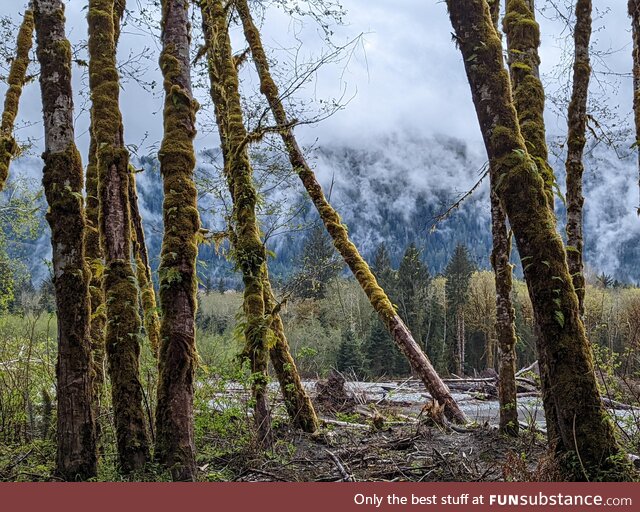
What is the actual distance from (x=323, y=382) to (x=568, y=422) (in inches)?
414

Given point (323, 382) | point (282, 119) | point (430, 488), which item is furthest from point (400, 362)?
point (430, 488)

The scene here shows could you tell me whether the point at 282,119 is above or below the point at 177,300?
above

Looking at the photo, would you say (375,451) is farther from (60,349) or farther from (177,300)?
(60,349)

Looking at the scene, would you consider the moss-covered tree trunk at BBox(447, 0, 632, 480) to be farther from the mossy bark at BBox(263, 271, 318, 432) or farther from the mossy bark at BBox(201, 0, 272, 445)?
the mossy bark at BBox(263, 271, 318, 432)

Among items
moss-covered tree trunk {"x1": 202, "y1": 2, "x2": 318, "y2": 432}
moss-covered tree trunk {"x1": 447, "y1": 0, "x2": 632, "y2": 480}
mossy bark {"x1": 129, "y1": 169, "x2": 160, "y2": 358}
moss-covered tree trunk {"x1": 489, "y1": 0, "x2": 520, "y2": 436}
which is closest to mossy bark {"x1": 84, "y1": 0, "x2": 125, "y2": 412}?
mossy bark {"x1": 129, "y1": 169, "x2": 160, "y2": 358}

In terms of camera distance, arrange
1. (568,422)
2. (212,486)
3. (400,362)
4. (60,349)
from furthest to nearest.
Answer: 1. (400,362)
2. (60,349)
3. (212,486)
4. (568,422)

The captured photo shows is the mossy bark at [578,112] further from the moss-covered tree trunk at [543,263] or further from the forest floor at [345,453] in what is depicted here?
the moss-covered tree trunk at [543,263]

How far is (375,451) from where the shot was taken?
7.41 metres

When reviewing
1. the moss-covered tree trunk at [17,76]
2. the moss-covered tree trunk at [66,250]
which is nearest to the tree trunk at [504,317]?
the moss-covered tree trunk at [66,250]

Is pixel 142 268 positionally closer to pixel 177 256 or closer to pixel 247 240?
pixel 247 240

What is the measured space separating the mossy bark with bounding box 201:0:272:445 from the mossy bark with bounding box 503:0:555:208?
3418 millimetres

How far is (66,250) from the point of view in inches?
206

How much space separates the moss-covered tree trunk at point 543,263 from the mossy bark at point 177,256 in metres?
2.95

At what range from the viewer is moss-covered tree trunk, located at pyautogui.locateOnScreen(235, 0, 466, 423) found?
10102 mm
